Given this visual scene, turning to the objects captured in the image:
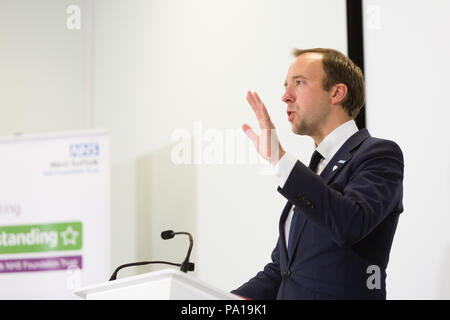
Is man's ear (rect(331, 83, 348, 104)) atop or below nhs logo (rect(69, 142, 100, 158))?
atop

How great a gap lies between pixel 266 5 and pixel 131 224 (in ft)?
4.92

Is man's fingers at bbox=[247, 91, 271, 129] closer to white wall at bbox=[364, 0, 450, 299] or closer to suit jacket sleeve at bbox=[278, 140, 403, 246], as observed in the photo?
suit jacket sleeve at bbox=[278, 140, 403, 246]

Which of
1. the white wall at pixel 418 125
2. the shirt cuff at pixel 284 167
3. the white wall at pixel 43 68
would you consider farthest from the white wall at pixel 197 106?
the shirt cuff at pixel 284 167

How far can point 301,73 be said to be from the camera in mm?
1908

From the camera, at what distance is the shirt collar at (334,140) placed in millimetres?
1842

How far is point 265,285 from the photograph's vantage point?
1896 mm

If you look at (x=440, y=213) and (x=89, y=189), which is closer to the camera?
(x=440, y=213)

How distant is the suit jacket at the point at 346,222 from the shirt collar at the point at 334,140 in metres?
0.06

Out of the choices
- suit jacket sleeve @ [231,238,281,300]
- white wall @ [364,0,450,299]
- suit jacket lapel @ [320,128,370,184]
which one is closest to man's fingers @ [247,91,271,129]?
suit jacket lapel @ [320,128,370,184]

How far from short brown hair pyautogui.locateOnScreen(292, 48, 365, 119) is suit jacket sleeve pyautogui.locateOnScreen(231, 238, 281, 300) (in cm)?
53

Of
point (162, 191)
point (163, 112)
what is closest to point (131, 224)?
point (162, 191)

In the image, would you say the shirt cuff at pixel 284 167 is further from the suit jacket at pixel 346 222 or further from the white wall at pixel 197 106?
the white wall at pixel 197 106

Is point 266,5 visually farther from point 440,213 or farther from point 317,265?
point 317,265

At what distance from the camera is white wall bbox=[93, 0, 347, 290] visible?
3.17 m
